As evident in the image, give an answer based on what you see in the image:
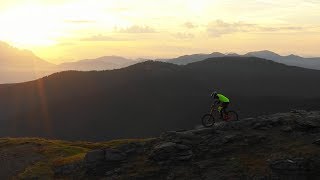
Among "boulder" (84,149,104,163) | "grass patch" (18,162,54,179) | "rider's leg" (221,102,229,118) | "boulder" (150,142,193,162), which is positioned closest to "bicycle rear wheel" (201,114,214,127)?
"rider's leg" (221,102,229,118)

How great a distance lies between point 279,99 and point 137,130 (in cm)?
6678

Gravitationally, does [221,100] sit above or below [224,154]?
above

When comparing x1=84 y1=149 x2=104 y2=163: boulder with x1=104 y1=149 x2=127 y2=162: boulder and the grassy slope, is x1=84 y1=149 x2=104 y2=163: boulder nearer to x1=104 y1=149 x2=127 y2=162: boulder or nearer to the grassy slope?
x1=104 y1=149 x2=127 y2=162: boulder

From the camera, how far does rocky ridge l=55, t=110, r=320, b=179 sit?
35244mm

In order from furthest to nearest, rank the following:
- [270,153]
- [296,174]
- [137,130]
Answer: [137,130], [270,153], [296,174]

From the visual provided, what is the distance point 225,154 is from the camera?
129ft

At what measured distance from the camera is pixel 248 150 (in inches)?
1529

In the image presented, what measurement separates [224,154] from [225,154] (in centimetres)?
11

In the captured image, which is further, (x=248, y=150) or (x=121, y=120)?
(x=121, y=120)

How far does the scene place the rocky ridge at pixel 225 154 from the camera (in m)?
35.2

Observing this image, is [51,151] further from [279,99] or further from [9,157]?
[279,99]

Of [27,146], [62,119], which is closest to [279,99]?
[62,119]

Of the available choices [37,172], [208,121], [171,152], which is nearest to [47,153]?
[37,172]

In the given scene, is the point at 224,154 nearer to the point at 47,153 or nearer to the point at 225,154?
the point at 225,154
